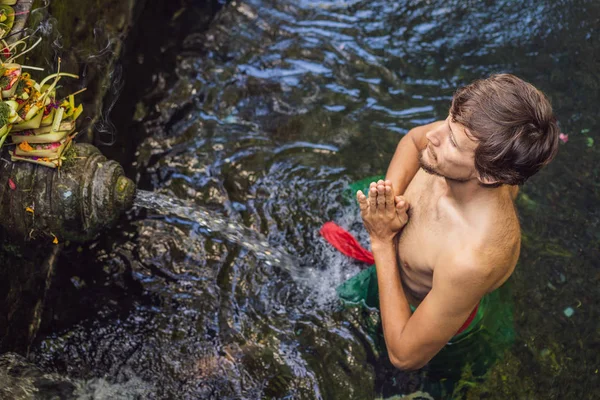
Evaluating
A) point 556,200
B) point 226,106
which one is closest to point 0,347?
point 226,106

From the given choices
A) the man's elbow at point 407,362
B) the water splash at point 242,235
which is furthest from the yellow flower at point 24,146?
the man's elbow at point 407,362

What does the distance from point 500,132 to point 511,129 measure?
0.04 metres

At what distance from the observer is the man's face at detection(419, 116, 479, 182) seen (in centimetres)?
250

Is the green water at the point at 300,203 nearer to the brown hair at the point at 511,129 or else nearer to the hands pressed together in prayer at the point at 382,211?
the hands pressed together in prayer at the point at 382,211

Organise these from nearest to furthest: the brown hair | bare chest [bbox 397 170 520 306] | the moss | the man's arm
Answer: the brown hair, bare chest [bbox 397 170 520 306], the moss, the man's arm

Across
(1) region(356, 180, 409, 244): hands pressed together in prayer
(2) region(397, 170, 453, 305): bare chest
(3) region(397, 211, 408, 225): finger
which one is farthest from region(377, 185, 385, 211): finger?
(2) region(397, 170, 453, 305): bare chest

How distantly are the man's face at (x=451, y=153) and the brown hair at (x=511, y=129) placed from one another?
0.16ft

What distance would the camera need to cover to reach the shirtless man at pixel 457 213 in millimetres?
2385

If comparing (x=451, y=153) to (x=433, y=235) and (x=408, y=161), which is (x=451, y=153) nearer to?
(x=433, y=235)

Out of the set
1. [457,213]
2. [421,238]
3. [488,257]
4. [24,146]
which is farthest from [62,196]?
[488,257]

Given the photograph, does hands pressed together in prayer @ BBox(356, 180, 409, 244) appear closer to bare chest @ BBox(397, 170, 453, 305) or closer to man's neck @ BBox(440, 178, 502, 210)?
bare chest @ BBox(397, 170, 453, 305)

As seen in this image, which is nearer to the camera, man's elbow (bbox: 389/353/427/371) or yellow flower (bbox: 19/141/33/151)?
yellow flower (bbox: 19/141/33/151)

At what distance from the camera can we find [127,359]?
3.48 metres

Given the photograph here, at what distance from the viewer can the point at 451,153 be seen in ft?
8.32
